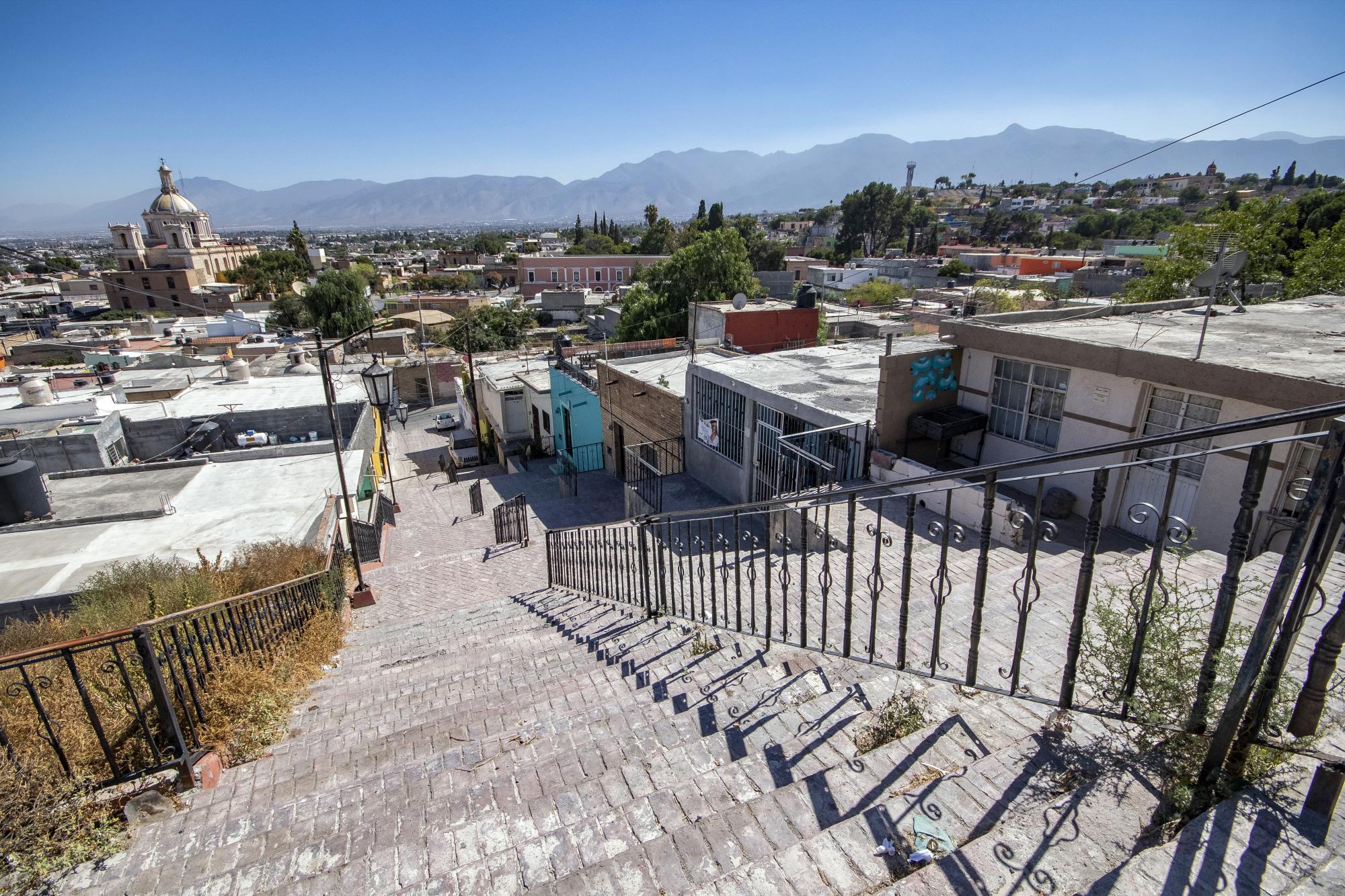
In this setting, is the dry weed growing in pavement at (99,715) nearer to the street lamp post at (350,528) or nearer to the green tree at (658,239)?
the street lamp post at (350,528)

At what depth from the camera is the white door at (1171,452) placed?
7566 mm

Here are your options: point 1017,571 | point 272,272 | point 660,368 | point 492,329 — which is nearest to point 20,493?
point 660,368

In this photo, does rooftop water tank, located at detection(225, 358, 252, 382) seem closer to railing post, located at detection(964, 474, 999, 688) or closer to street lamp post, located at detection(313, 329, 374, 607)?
street lamp post, located at detection(313, 329, 374, 607)

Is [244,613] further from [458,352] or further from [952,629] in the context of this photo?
[458,352]

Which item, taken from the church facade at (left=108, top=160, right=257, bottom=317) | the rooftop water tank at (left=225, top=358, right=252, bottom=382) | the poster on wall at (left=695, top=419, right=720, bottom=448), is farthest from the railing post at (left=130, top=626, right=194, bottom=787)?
the church facade at (left=108, top=160, right=257, bottom=317)

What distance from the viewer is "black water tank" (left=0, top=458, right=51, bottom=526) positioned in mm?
12383

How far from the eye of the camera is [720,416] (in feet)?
42.2

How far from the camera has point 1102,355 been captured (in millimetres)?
7977

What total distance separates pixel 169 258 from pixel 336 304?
157ft

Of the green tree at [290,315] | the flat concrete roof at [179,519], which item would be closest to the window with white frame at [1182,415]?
the flat concrete roof at [179,519]

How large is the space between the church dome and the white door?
105m

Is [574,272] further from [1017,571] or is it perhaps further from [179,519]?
[1017,571]

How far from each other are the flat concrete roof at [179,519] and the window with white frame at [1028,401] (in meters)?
12.4

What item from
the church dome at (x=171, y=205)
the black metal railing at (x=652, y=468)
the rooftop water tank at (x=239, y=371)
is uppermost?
the church dome at (x=171, y=205)
